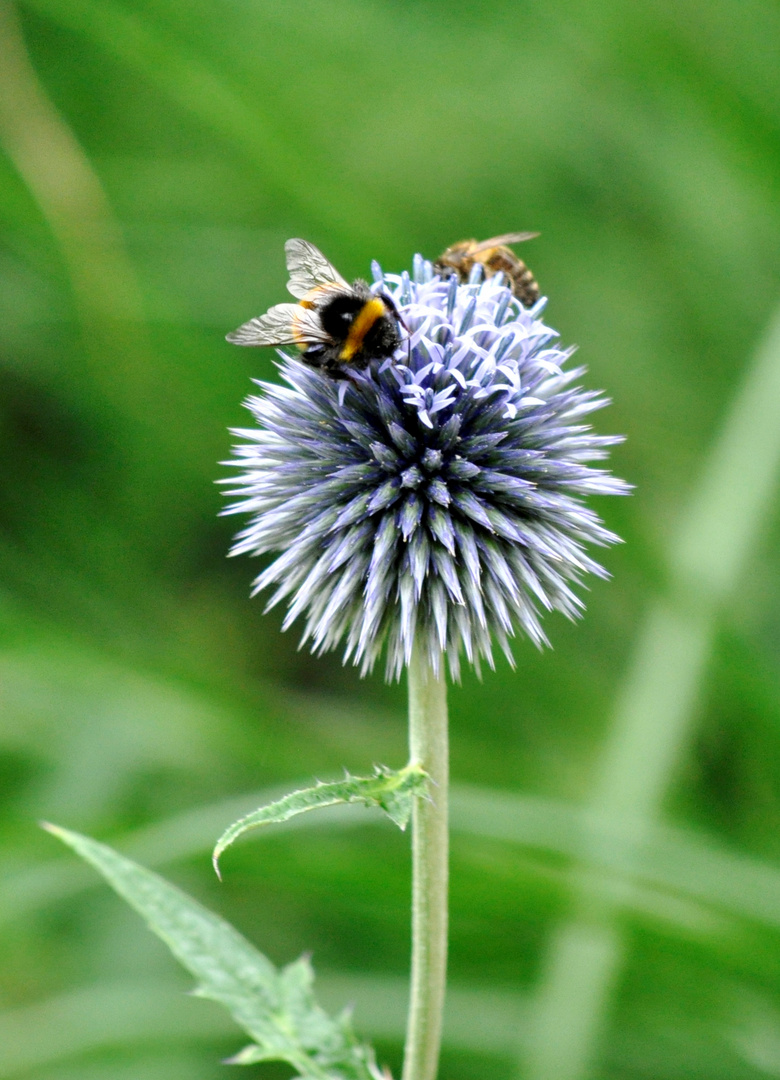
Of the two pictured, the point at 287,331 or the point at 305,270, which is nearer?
the point at 287,331

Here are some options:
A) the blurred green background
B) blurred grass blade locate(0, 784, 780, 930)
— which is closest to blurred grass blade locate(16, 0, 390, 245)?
the blurred green background

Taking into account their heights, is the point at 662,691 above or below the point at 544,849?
above

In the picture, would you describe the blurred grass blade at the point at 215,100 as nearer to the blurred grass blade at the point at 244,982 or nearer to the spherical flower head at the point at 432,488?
the spherical flower head at the point at 432,488

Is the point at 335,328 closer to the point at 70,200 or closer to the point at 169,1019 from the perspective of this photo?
the point at 169,1019

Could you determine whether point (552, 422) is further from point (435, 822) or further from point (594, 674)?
point (594, 674)

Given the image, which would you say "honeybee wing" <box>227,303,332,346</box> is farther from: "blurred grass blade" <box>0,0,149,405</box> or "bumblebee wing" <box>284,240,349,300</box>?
"blurred grass blade" <box>0,0,149,405</box>

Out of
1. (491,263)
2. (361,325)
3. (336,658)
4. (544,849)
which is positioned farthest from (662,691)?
(361,325)

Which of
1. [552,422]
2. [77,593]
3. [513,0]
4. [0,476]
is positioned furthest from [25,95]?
[552,422]
